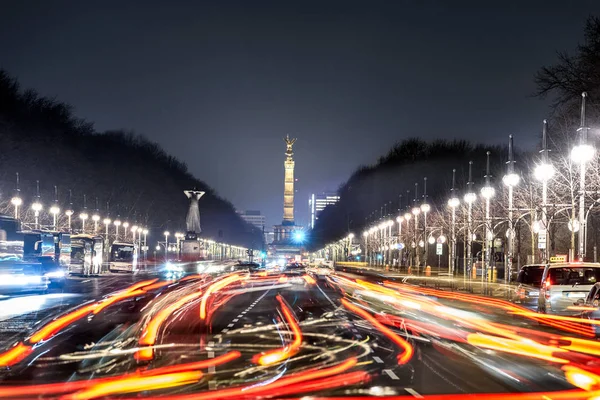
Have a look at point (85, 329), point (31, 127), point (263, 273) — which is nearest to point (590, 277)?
point (85, 329)

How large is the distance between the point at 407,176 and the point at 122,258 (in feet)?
198

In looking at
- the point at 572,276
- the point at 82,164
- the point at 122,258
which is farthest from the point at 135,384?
the point at 82,164

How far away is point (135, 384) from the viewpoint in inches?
493

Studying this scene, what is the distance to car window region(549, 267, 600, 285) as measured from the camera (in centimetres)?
2489

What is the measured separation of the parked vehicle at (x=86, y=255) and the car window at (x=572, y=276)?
43.2 metres

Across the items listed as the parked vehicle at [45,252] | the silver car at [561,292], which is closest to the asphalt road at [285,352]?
the silver car at [561,292]

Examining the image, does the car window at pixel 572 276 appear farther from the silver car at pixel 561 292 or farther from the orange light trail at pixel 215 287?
the orange light trail at pixel 215 287

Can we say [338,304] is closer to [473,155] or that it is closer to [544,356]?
[544,356]

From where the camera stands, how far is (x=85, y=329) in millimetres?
22500

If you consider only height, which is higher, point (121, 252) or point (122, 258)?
point (121, 252)

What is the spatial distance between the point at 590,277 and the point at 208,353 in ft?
48.4

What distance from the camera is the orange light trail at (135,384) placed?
11539 millimetres

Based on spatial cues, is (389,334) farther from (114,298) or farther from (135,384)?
(114,298)

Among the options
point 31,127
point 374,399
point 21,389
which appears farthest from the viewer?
point 31,127
